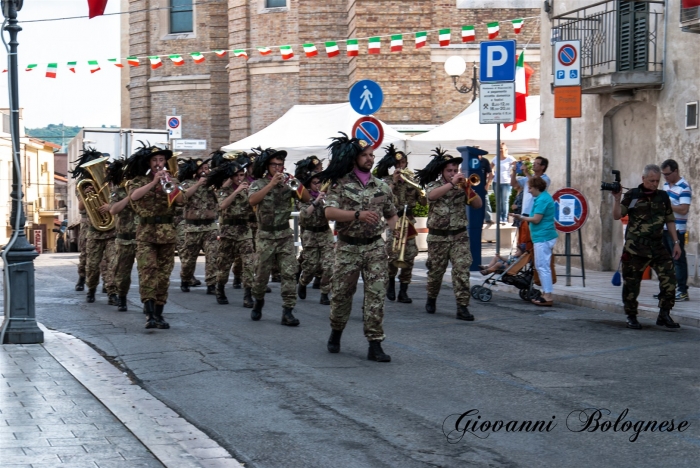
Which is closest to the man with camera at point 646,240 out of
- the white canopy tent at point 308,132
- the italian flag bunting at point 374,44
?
the white canopy tent at point 308,132

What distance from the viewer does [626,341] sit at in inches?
449

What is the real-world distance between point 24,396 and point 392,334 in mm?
4756

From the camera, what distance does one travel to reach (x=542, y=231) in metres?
15.0

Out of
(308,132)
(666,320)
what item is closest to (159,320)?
(666,320)

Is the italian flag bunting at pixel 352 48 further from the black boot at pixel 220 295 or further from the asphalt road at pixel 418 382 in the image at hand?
the asphalt road at pixel 418 382

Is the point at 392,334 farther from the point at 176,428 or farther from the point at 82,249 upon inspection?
the point at 82,249

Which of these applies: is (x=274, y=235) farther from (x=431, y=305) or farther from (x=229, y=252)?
(x=229, y=252)

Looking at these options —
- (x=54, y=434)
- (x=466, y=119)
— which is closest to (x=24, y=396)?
(x=54, y=434)

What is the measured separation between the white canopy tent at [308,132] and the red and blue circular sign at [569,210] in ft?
30.6

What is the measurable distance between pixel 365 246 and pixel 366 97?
30.5 feet

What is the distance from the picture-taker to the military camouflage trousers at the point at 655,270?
40.3 feet

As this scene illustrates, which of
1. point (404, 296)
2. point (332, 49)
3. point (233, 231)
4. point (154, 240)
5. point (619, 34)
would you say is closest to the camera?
point (154, 240)

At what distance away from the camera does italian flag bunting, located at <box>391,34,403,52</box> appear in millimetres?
32219

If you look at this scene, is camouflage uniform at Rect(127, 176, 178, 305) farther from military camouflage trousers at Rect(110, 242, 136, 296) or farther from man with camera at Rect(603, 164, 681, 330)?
man with camera at Rect(603, 164, 681, 330)
